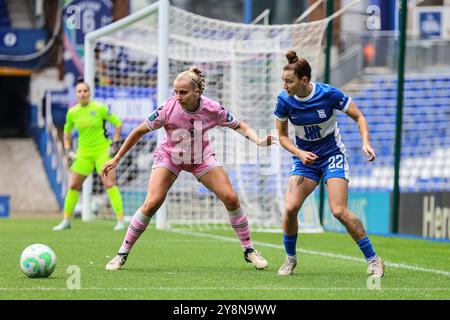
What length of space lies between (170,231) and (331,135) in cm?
726

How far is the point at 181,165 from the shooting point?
9.14 metres

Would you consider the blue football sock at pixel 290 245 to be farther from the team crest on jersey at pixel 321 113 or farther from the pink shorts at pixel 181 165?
the team crest on jersey at pixel 321 113

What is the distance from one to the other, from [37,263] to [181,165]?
67.0 inches

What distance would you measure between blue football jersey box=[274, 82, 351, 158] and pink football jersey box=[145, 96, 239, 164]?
0.65 m

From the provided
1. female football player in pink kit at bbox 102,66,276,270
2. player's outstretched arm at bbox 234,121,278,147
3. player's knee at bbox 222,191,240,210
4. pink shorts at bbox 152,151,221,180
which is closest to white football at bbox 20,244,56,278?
female football player in pink kit at bbox 102,66,276,270

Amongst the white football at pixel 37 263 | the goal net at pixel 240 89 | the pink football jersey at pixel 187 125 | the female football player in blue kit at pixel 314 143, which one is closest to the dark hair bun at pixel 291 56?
the female football player in blue kit at pixel 314 143

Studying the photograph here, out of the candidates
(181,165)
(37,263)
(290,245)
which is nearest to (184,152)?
(181,165)

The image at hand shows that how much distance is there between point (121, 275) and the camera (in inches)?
331

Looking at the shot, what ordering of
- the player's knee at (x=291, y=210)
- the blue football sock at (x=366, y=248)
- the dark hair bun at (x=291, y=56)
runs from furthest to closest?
1. the player's knee at (x=291, y=210)
2. the blue football sock at (x=366, y=248)
3. the dark hair bun at (x=291, y=56)

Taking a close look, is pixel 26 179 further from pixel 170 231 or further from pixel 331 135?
pixel 331 135

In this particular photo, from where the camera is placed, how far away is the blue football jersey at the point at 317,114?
8594mm

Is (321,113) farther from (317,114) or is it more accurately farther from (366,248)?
(366,248)
